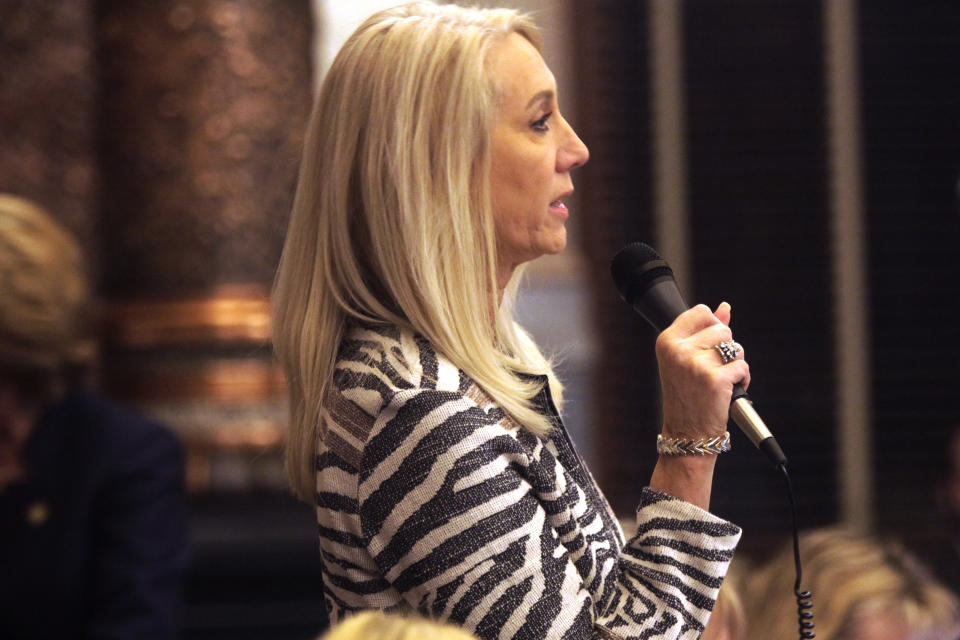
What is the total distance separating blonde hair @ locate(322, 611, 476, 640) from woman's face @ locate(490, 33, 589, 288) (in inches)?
21.4

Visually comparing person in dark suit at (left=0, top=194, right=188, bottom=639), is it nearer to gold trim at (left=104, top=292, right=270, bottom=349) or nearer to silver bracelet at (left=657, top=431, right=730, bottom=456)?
silver bracelet at (left=657, top=431, right=730, bottom=456)

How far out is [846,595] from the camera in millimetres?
1968

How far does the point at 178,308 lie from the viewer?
12.6 ft

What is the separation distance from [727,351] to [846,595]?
0.96 metres

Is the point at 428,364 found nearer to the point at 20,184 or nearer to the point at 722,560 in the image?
the point at 722,560

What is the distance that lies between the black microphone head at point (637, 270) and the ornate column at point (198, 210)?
8.45ft

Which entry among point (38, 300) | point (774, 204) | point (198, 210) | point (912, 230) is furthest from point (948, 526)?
point (38, 300)

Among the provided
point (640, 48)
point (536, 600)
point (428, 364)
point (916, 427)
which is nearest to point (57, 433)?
point (428, 364)

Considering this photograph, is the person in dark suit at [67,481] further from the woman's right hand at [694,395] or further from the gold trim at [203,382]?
the gold trim at [203,382]

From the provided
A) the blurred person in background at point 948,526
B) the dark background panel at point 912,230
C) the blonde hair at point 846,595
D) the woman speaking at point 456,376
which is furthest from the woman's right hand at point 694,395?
the dark background panel at point 912,230

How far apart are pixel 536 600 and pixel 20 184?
2.81 m

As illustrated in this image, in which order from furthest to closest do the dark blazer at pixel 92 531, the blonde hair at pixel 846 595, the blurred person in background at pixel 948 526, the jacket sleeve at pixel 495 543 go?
the blurred person in background at pixel 948 526 < the blonde hair at pixel 846 595 < the dark blazer at pixel 92 531 < the jacket sleeve at pixel 495 543

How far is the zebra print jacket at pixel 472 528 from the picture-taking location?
108 centimetres

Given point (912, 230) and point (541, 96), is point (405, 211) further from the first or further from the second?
point (912, 230)
